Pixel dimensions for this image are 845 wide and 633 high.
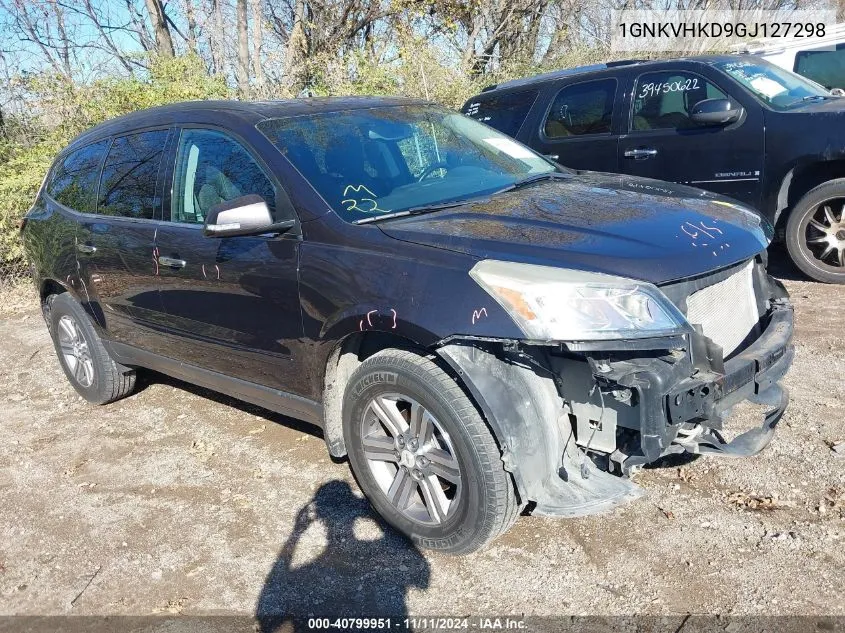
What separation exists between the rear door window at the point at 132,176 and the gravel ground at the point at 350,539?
141 cm

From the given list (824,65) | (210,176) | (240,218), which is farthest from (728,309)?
(824,65)

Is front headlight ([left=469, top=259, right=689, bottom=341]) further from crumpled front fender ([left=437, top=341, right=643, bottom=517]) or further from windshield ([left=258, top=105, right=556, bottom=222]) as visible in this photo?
windshield ([left=258, top=105, right=556, bottom=222])

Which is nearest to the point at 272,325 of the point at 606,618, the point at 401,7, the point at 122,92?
the point at 606,618

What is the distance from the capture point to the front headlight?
2.51 m

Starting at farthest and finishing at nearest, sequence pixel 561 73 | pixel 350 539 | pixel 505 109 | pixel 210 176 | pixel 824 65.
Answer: pixel 824 65 < pixel 505 109 < pixel 561 73 < pixel 210 176 < pixel 350 539

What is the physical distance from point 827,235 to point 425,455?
15.1 ft

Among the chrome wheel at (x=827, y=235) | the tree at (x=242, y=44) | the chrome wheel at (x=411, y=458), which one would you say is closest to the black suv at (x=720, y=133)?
the chrome wheel at (x=827, y=235)

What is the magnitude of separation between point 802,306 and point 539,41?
41.2 feet

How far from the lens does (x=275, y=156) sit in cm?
340

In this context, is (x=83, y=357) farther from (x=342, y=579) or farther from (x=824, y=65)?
(x=824, y=65)

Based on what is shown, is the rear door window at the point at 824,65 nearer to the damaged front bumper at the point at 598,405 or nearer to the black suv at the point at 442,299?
the black suv at the point at 442,299

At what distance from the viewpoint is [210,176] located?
378cm

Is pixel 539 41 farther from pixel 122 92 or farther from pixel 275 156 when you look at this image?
pixel 275 156

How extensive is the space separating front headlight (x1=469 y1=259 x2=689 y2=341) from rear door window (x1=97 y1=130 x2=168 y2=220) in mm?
2358
